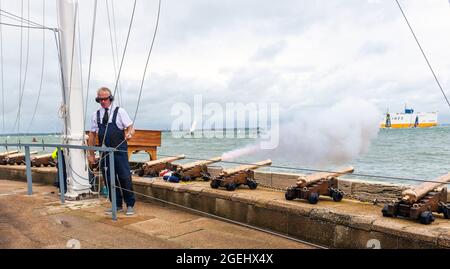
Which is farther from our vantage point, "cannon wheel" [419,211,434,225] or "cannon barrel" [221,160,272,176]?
"cannon barrel" [221,160,272,176]

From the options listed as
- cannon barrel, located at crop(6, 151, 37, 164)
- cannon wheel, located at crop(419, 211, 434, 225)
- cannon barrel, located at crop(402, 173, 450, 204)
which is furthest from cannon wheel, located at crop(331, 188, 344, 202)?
cannon barrel, located at crop(6, 151, 37, 164)

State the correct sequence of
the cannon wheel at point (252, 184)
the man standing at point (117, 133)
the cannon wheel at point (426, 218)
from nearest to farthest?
1. the cannon wheel at point (426, 218)
2. the man standing at point (117, 133)
3. the cannon wheel at point (252, 184)

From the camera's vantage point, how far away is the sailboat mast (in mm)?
6516

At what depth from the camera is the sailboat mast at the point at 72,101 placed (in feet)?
21.4

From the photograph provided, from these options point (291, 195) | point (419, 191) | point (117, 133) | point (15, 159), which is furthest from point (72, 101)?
point (15, 159)

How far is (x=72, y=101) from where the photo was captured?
6.62 metres

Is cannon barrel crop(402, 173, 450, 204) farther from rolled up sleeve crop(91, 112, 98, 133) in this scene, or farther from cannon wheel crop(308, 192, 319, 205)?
rolled up sleeve crop(91, 112, 98, 133)

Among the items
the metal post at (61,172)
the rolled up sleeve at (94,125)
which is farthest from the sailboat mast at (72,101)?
the rolled up sleeve at (94,125)

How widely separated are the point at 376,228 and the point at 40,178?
860cm

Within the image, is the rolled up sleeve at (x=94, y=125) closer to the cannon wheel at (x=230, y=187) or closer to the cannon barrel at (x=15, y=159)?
the cannon wheel at (x=230, y=187)

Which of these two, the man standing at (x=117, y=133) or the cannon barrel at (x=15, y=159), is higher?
the man standing at (x=117, y=133)

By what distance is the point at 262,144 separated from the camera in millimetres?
13891

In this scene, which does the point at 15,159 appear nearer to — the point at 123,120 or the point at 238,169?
the point at 123,120
